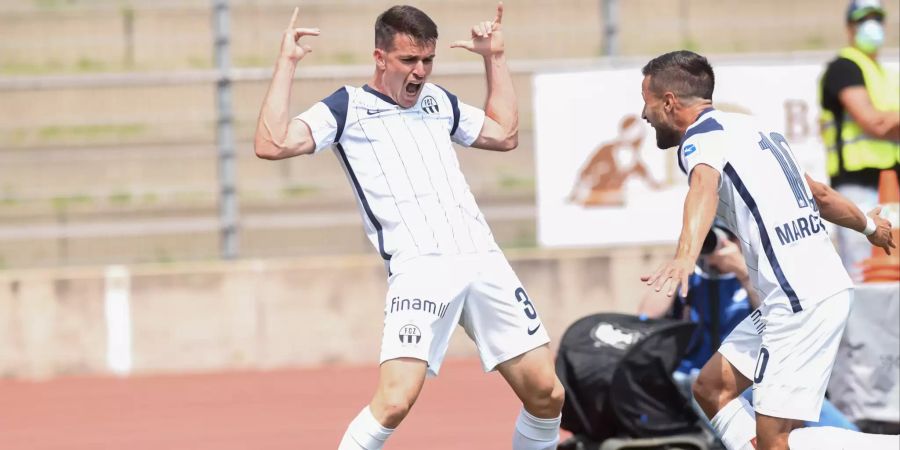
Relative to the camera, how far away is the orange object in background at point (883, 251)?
7.39m

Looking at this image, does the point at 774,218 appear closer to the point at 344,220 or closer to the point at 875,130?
the point at 875,130

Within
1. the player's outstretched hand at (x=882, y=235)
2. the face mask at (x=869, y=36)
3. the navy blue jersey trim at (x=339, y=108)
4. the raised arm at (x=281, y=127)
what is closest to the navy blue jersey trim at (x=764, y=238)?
the player's outstretched hand at (x=882, y=235)

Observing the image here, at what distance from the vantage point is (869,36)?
8.48 m

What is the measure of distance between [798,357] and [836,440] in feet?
1.26

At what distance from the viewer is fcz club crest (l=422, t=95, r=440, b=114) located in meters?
6.17

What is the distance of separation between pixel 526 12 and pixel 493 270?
7.41 m

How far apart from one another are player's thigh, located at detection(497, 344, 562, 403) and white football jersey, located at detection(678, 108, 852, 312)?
3.07 feet

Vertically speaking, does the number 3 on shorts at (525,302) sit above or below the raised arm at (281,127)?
below

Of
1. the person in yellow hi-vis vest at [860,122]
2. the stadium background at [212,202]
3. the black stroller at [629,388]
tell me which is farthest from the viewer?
the stadium background at [212,202]

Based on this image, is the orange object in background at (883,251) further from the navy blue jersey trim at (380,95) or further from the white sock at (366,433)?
the white sock at (366,433)

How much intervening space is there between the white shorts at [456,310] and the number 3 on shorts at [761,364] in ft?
2.94

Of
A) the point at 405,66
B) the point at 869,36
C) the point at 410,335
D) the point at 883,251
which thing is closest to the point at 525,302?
the point at 410,335

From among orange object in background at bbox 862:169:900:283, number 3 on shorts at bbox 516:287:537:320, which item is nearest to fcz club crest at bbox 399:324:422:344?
number 3 on shorts at bbox 516:287:537:320

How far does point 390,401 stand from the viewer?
573cm
